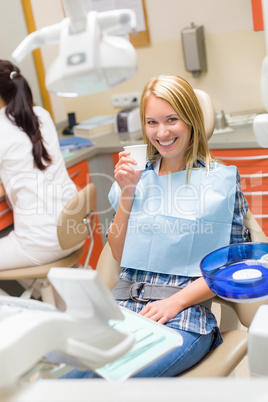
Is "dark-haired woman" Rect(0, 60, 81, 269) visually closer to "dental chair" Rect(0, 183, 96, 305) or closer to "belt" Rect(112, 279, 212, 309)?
"dental chair" Rect(0, 183, 96, 305)

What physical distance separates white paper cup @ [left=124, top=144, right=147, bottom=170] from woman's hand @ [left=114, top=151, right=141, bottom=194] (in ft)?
0.04

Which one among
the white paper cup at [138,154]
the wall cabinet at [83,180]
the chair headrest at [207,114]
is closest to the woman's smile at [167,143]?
the white paper cup at [138,154]

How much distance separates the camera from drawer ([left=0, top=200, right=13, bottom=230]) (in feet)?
8.75

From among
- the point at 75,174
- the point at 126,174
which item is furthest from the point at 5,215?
the point at 126,174

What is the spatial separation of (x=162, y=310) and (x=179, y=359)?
170 mm

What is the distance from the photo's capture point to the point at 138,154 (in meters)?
1.65

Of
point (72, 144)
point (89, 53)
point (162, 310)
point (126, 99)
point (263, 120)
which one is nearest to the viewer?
point (89, 53)

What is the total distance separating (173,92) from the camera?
170 cm

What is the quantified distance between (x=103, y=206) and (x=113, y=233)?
1.55m

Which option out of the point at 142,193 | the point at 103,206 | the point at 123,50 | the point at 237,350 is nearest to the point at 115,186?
the point at 142,193

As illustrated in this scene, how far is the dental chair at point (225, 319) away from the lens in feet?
4.81

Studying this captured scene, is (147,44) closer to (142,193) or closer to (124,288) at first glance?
(142,193)

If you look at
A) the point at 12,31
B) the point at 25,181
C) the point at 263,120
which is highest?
the point at 12,31

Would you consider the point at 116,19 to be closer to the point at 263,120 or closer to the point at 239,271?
the point at 263,120
